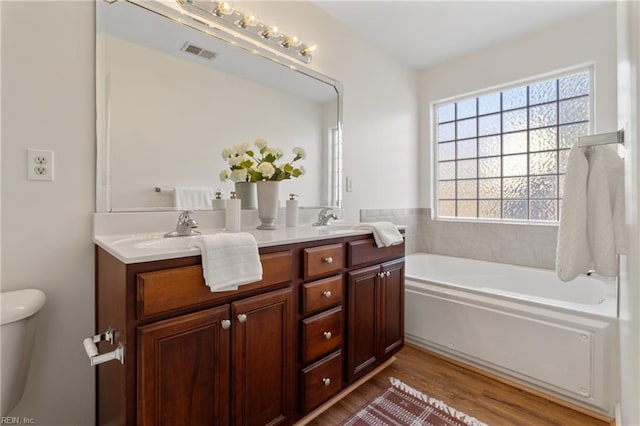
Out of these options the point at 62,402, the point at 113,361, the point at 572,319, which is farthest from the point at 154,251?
the point at 572,319

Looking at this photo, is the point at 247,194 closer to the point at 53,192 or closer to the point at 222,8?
the point at 53,192

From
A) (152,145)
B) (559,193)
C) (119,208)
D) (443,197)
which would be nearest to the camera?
(119,208)

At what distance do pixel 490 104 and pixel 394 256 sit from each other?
2.03 m

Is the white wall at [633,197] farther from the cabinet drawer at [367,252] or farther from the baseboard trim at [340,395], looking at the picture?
the baseboard trim at [340,395]

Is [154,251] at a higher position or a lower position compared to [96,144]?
lower

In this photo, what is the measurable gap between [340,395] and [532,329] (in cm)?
119

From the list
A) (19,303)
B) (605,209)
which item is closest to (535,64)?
(605,209)

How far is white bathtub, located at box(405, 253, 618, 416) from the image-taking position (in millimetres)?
1577

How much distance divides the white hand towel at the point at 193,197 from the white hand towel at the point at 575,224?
1.71 metres

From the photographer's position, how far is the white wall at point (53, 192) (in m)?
1.14

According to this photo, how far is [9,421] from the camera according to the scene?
3.79ft

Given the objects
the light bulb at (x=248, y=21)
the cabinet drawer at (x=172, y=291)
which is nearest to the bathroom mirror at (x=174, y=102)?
the light bulb at (x=248, y=21)

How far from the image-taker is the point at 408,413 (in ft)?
5.21

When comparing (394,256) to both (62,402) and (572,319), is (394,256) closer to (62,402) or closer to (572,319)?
(572,319)
